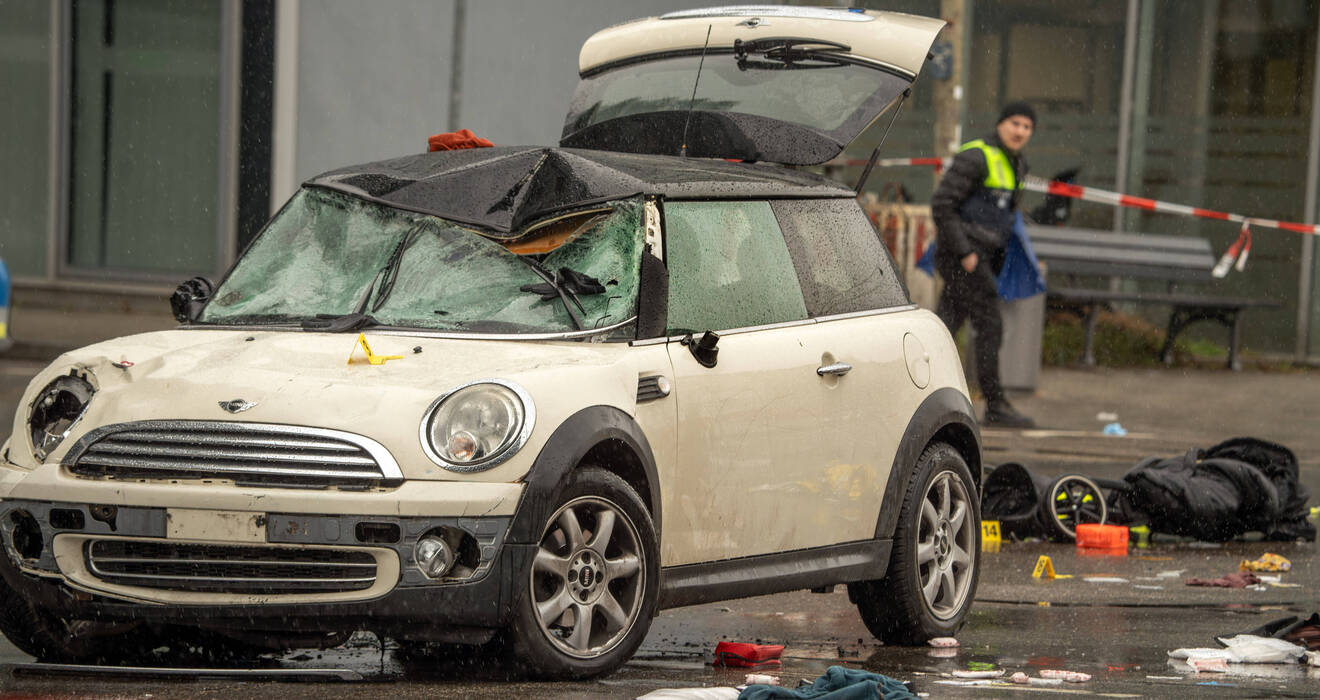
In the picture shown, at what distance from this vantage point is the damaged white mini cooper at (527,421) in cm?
552

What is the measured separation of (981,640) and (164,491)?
3.00 m

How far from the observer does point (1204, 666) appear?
6.73 metres

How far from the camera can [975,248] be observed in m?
14.6

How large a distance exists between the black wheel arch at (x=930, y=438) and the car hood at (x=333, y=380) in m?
1.35

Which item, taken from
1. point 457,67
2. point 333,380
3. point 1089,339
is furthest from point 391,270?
point 1089,339

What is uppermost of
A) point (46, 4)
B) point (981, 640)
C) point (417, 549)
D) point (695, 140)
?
point (46, 4)

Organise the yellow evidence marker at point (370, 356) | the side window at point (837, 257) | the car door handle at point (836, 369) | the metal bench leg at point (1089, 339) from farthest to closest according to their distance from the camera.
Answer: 1. the metal bench leg at point (1089, 339)
2. the side window at point (837, 257)
3. the car door handle at point (836, 369)
4. the yellow evidence marker at point (370, 356)

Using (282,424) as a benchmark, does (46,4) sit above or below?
above

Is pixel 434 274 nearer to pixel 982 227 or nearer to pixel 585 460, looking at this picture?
pixel 585 460

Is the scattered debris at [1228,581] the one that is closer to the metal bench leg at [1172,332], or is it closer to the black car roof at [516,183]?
the black car roof at [516,183]

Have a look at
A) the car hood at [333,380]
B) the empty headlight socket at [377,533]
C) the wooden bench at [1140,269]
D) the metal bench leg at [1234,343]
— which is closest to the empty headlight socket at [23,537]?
the car hood at [333,380]

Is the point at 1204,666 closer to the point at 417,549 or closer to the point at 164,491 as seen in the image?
the point at 417,549

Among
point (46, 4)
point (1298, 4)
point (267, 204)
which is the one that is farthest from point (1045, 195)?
point (46, 4)

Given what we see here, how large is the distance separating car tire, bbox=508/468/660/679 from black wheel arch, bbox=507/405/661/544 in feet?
0.22
